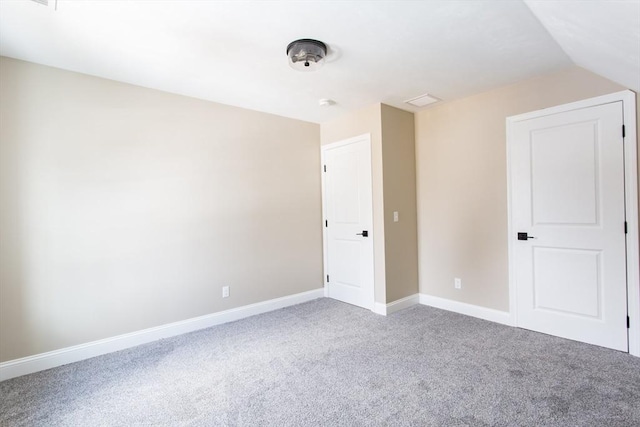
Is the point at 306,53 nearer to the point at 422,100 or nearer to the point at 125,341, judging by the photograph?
the point at 422,100

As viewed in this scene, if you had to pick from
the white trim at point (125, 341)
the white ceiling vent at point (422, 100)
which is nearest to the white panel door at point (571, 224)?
the white ceiling vent at point (422, 100)

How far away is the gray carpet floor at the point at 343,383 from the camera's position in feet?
5.95

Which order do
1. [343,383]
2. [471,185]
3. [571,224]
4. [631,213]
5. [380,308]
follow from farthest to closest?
[380,308] < [471,185] < [571,224] < [631,213] < [343,383]

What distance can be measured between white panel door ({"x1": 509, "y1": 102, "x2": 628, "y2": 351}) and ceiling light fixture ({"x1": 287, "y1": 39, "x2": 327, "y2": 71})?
2.17m

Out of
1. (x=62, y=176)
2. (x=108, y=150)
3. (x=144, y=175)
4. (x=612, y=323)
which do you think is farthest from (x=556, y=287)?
(x=62, y=176)

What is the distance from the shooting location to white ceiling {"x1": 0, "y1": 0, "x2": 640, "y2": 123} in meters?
1.83

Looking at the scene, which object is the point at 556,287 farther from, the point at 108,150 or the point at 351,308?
the point at 108,150

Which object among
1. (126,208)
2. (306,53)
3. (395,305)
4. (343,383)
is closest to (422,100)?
(306,53)

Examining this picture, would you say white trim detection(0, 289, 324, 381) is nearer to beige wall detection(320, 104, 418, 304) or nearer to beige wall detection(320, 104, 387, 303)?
beige wall detection(320, 104, 387, 303)

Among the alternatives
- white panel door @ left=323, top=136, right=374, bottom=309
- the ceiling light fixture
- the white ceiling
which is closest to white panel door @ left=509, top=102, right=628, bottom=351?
the white ceiling

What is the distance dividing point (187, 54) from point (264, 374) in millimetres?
2609

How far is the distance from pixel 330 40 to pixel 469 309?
10.4 feet

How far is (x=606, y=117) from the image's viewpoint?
254 cm

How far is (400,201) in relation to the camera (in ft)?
12.3
